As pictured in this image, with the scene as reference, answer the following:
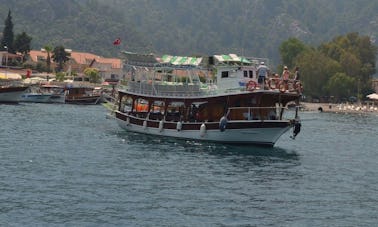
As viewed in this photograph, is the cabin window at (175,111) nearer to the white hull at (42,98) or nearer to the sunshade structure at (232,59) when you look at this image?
the sunshade structure at (232,59)

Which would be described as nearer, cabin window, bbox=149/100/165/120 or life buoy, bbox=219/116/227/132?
life buoy, bbox=219/116/227/132

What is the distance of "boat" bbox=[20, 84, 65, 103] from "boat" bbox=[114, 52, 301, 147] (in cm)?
6756

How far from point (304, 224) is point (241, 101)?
2849cm

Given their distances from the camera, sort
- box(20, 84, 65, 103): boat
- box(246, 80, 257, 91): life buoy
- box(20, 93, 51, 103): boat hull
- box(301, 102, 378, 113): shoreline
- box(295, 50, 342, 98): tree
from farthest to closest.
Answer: box(295, 50, 342, 98): tree, box(301, 102, 378, 113): shoreline, box(20, 84, 65, 103): boat, box(20, 93, 51, 103): boat hull, box(246, 80, 257, 91): life buoy

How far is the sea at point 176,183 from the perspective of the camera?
36438 millimetres

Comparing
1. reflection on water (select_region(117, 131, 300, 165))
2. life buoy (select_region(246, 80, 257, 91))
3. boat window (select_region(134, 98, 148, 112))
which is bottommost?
reflection on water (select_region(117, 131, 300, 165))

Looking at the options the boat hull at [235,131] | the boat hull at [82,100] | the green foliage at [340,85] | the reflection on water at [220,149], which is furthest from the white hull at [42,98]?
the reflection on water at [220,149]

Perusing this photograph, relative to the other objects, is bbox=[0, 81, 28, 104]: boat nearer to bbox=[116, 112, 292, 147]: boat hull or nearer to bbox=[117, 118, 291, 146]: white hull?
bbox=[116, 112, 292, 147]: boat hull

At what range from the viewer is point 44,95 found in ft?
474

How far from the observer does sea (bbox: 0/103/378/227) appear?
36.4 metres

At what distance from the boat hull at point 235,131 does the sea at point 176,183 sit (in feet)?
2.40

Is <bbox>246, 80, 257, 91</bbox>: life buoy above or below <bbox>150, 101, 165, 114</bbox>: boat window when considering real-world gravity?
above

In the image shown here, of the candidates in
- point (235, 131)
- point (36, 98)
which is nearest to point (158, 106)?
point (235, 131)

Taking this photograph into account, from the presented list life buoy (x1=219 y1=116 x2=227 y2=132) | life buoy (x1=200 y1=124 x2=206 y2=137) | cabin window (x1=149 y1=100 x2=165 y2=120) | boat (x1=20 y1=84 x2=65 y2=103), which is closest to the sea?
life buoy (x1=200 y1=124 x2=206 y2=137)
